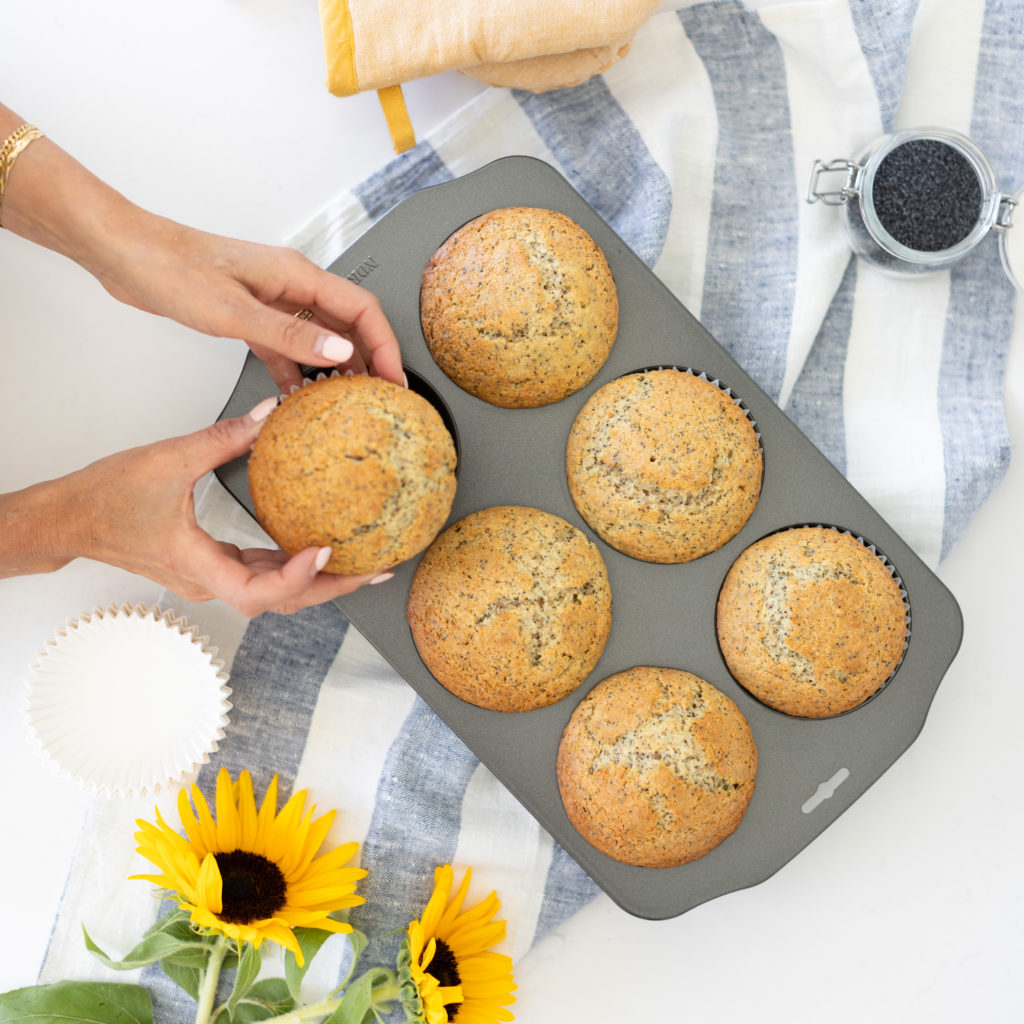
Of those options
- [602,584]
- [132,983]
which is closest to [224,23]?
[602,584]

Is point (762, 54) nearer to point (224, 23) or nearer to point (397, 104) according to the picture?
point (397, 104)

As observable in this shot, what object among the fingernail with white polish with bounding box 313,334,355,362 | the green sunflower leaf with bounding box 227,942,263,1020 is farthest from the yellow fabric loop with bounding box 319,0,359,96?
the green sunflower leaf with bounding box 227,942,263,1020

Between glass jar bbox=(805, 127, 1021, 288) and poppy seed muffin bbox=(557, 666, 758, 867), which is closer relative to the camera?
poppy seed muffin bbox=(557, 666, 758, 867)

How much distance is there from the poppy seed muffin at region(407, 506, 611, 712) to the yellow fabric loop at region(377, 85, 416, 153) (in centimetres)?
71

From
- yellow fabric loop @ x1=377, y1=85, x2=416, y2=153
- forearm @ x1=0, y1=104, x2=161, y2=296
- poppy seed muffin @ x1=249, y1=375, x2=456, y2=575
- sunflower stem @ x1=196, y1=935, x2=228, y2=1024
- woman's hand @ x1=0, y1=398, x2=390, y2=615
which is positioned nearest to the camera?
poppy seed muffin @ x1=249, y1=375, x2=456, y2=575

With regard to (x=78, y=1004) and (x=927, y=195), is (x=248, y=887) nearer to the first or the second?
(x=78, y=1004)

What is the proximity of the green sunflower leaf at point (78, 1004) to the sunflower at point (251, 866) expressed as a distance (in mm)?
247

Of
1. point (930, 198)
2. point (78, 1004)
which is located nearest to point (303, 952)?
point (78, 1004)

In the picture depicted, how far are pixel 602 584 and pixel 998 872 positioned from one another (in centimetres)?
108

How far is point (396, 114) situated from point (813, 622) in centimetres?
114

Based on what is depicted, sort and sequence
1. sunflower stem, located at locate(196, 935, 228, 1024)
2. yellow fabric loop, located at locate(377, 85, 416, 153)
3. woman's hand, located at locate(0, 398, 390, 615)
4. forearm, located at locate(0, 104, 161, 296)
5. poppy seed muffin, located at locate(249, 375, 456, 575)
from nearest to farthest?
poppy seed muffin, located at locate(249, 375, 456, 575)
woman's hand, located at locate(0, 398, 390, 615)
forearm, located at locate(0, 104, 161, 296)
sunflower stem, located at locate(196, 935, 228, 1024)
yellow fabric loop, located at locate(377, 85, 416, 153)

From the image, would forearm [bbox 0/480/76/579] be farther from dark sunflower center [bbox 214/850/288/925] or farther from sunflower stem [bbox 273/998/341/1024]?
sunflower stem [bbox 273/998/341/1024]

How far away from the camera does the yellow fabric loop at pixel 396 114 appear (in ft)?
4.97

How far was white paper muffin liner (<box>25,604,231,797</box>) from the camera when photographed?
143cm
